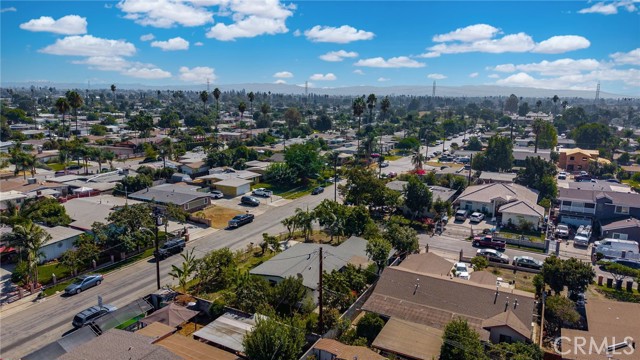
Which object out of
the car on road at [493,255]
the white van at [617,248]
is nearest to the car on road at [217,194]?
the car on road at [493,255]

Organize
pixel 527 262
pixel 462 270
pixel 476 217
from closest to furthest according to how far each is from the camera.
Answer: pixel 462 270
pixel 527 262
pixel 476 217

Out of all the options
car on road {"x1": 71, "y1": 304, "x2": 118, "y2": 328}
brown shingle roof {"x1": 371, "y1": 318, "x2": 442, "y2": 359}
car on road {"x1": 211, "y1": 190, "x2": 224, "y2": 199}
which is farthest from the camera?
car on road {"x1": 211, "y1": 190, "x2": 224, "y2": 199}

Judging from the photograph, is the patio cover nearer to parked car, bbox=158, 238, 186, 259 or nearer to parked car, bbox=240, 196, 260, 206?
parked car, bbox=158, 238, 186, 259

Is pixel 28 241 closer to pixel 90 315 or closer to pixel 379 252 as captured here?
pixel 90 315

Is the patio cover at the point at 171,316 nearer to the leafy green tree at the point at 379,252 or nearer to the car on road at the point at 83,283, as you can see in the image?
the car on road at the point at 83,283

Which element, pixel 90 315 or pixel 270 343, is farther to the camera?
pixel 90 315

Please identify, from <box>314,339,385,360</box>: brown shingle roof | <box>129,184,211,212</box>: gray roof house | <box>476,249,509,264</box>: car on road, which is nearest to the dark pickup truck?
<box>476,249,509,264</box>: car on road

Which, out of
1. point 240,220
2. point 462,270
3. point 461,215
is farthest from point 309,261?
point 461,215
